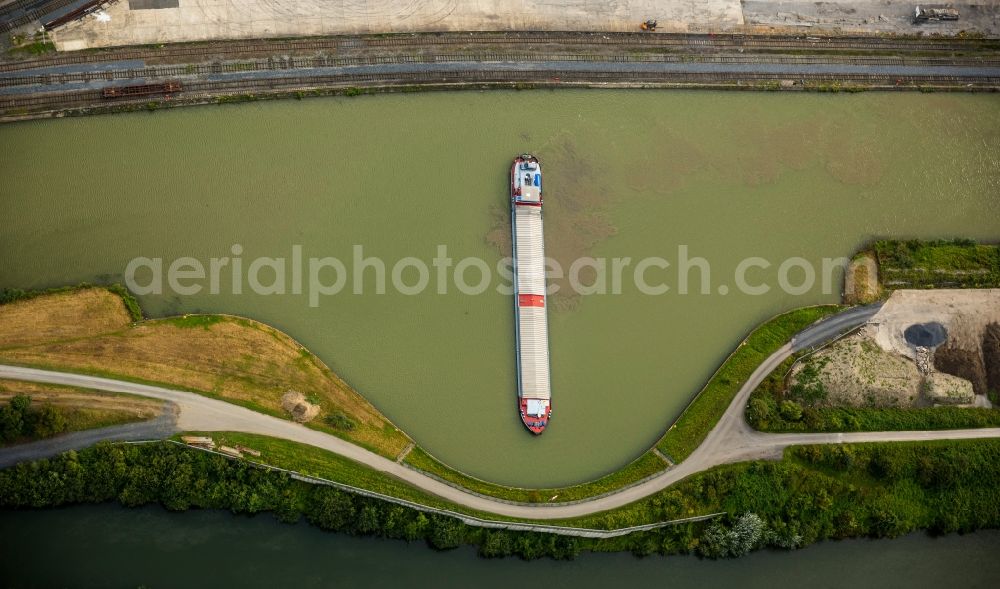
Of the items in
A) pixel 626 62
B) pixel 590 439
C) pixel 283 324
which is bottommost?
pixel 590 439

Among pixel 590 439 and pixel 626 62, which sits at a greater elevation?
pixel 626 62

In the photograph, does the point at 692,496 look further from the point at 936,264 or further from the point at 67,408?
the point at 67,408

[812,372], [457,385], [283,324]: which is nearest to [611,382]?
[457,385]

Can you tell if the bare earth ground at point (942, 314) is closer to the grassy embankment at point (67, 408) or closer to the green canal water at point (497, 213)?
the green canal water at point (497, 213)

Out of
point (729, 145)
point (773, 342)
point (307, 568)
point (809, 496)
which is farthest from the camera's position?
point (729, 145)

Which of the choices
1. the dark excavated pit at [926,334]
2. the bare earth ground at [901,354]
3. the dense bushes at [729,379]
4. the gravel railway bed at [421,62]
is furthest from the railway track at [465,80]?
the dark excavated pit at [926,334]

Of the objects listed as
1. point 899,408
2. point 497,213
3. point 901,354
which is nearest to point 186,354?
point 497,213

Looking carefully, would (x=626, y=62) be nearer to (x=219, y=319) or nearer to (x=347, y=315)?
(x=347, y=315)
